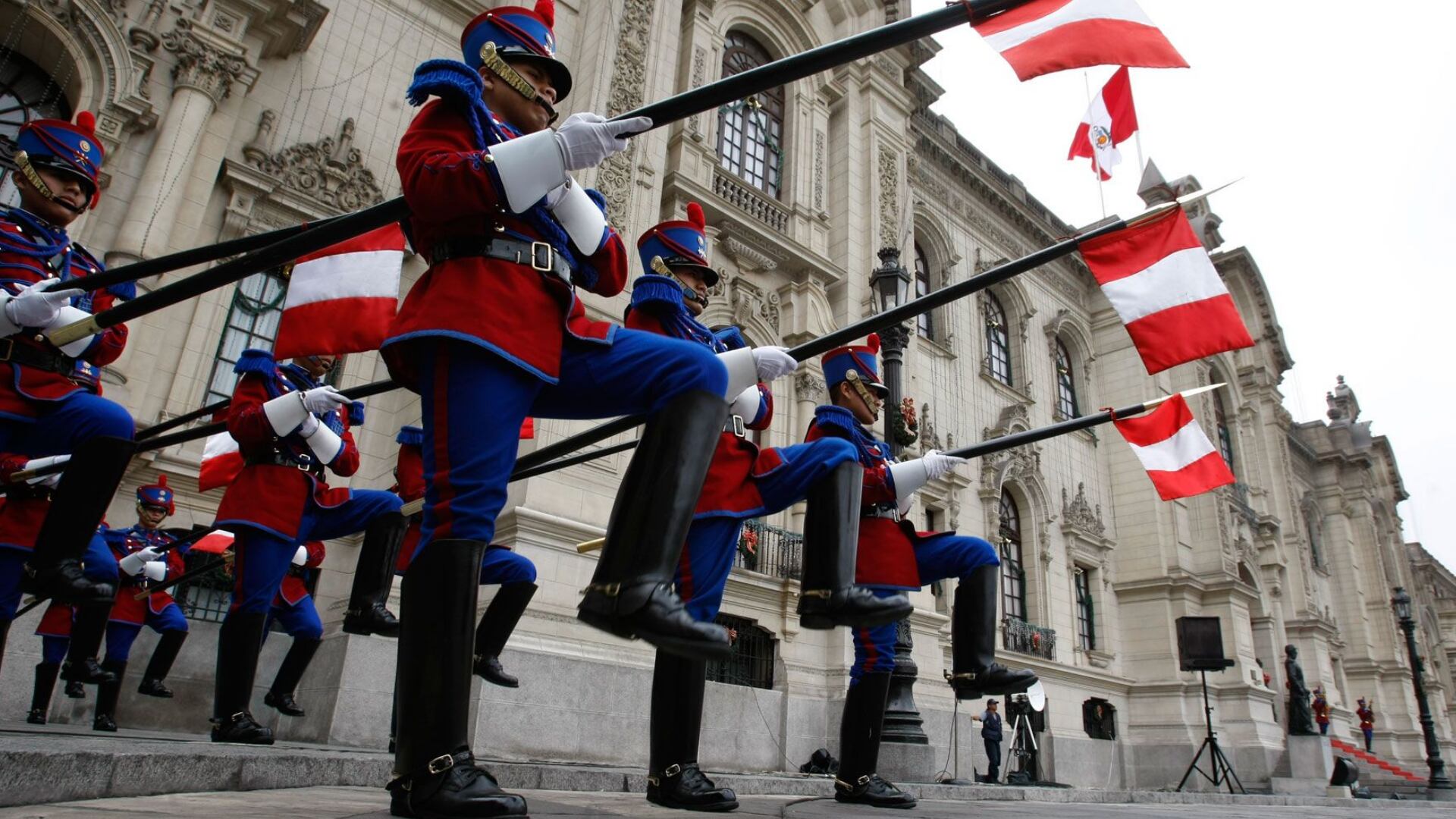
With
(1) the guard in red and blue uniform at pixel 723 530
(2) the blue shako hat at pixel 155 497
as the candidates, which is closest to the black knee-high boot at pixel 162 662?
(2) the blue shako hat at pixel 155 497

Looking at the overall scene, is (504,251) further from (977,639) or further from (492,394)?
(977,639)

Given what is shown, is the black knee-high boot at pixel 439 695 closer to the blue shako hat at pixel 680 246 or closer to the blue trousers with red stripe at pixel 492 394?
the blue trousers with red stripe at pixel 492 394

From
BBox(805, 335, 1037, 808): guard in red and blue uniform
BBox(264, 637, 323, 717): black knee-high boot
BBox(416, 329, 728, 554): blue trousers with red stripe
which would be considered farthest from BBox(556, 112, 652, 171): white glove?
BBox(264, 637, 323, 717): black knee-high boot

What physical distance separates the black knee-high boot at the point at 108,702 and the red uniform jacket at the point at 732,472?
5.66m

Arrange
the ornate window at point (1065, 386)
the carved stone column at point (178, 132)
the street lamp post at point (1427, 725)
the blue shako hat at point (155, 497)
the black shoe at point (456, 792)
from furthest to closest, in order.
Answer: the ornate window at point (1065, 386)
the street lamp post at point (1427, 725)
the carved stone column at point (178, 132)
the blue shako hat at point (155, 497)
the black shoe at point (456, 792)

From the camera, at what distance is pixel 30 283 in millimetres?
3691

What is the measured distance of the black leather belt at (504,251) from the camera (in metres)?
2.30

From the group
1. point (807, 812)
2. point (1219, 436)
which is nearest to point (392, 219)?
point (807, 812)

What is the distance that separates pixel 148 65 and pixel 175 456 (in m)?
4.17

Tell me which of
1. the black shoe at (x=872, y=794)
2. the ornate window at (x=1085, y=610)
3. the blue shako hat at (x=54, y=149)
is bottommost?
the black shoe at (x=872, y=794)

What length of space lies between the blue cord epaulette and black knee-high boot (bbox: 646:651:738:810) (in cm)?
292

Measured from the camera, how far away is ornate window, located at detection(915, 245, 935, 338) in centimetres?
1898

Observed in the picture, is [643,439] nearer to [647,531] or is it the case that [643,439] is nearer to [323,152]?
[647,531]

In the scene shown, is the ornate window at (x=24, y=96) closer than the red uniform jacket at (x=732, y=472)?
No
